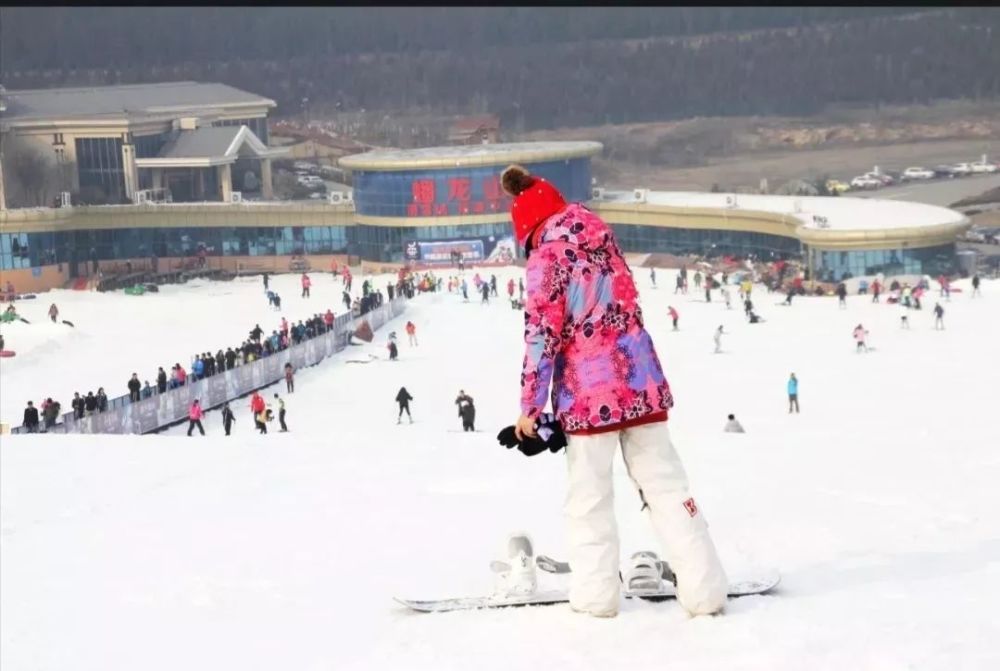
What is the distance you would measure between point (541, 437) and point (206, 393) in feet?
62.5

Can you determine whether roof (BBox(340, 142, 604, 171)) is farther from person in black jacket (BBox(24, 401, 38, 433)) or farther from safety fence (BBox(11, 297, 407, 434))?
person in black jacket (BBox(24, 401, 38, 433))

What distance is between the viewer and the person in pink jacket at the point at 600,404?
5961 mm

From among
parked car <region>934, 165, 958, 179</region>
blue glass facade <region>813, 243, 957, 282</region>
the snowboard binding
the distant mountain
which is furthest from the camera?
the distant mountain

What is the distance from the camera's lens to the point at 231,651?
22.4ft

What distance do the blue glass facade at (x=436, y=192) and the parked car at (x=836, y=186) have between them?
20.2m

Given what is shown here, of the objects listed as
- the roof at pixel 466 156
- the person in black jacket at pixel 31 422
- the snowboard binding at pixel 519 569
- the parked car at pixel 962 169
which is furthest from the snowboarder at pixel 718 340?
the parked car at pixel 962 169

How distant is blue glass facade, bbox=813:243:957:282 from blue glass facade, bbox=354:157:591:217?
13.4 metres

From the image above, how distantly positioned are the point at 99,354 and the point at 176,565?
2631 centimetres

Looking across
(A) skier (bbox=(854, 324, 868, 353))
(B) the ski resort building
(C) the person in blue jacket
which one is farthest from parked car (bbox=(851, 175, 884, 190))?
(C) the person in blue jacket

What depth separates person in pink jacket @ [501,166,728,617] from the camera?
5.96 metres

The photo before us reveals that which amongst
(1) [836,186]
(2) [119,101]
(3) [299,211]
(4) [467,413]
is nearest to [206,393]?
(4) [467,413]

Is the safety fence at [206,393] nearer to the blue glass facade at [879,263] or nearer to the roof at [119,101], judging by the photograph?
the blue glass facade at [879,263]

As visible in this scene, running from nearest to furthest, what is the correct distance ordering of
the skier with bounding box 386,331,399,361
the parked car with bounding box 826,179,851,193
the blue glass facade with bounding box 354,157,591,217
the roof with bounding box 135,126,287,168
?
the skier with bounding box 386,331,399,361
the blue glass facade with bounding box 354,157,591,217
the roof with bounding box 135,126,287,168
the parked car with bounding box 826,179,851,193

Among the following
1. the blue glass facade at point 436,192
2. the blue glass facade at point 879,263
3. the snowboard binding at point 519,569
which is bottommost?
the blue glass facade at point 879,263
